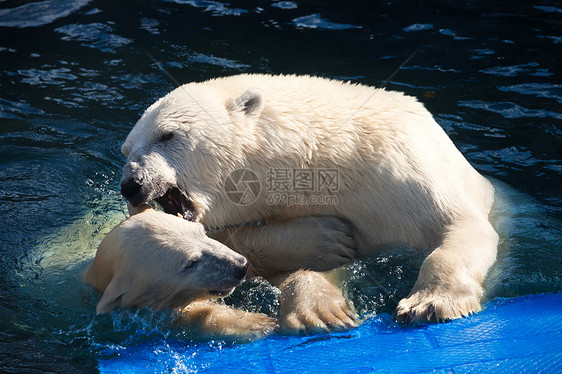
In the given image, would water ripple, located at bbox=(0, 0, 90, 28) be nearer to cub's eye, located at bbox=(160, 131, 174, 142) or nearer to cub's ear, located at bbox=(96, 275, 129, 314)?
cub's eye, located at bbox=(160, 131, 174, 142)

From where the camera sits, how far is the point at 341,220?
391 centimetres

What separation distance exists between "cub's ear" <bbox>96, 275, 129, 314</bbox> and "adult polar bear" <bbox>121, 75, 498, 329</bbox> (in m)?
0.41

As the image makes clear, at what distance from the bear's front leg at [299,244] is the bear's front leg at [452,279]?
0.54m

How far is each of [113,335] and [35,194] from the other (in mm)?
2074

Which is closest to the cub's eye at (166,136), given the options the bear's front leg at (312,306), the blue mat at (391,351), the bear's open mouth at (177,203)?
the bear's open mouth at (177,203)

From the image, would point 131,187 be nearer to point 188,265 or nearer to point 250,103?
point 188,265

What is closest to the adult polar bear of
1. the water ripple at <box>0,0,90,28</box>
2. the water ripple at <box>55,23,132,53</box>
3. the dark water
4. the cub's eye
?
the cub's eye

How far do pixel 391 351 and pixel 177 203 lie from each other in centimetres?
147

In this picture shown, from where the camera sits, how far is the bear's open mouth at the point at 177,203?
3.78 metres

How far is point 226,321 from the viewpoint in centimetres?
342

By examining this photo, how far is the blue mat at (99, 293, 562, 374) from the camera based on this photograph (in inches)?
114

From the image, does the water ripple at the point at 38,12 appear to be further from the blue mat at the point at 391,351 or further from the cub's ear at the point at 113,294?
the blue mat at the point at 391,351

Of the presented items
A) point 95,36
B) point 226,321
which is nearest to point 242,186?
point 226,321

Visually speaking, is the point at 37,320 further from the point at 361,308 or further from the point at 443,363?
the point at 443,363
